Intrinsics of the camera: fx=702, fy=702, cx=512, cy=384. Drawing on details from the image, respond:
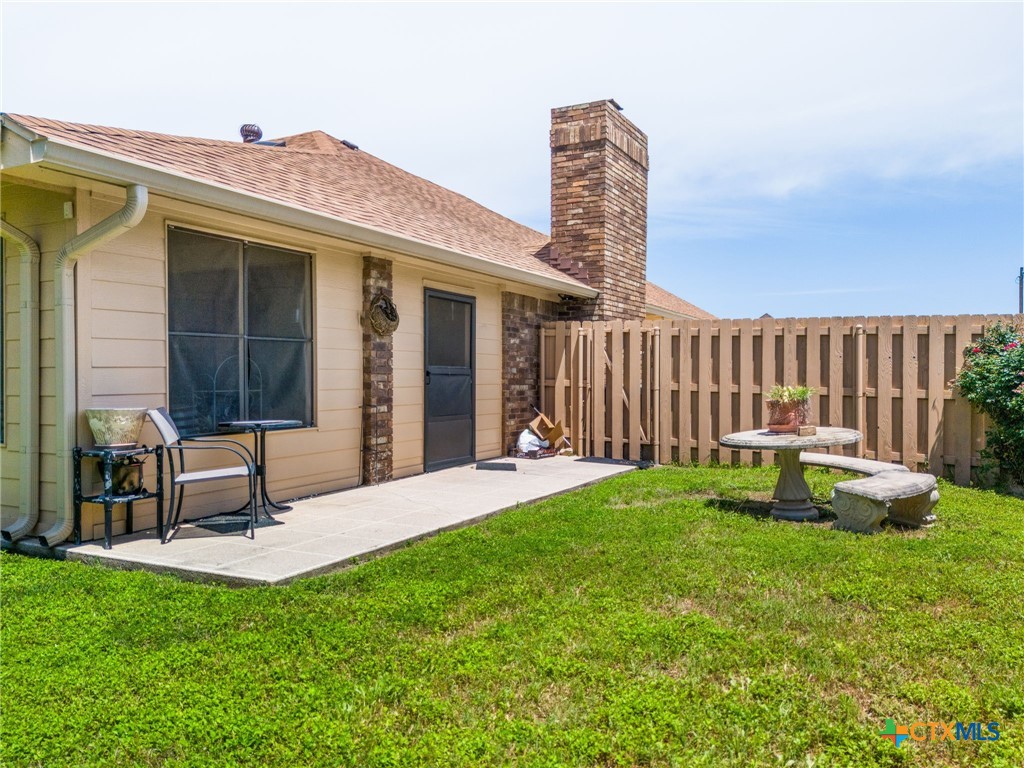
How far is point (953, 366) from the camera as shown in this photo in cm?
699

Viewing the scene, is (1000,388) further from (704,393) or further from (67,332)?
Answer: (67,332)

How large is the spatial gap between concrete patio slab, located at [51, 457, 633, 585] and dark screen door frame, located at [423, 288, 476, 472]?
0.54 m

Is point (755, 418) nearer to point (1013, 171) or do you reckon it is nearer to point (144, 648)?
point (1013, 171)

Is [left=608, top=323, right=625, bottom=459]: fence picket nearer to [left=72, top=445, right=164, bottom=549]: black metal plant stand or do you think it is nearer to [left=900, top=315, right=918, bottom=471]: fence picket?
[left=900, top=315, right=918, bottom=471]: fence picket

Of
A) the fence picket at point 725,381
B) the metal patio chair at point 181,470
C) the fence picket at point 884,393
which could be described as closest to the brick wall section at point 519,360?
the fence picket at point 725,381

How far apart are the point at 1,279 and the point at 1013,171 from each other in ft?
39.0

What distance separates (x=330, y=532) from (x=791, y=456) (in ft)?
12.0

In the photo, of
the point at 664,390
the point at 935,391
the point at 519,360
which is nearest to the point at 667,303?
the point at 519,360

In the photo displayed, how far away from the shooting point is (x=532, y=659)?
2.78 metres

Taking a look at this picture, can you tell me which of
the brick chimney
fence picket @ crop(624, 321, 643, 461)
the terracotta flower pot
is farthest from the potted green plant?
the brick chimney

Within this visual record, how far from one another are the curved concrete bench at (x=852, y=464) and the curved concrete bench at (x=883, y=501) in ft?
0.98

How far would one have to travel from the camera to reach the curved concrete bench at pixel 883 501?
4812 millimetres

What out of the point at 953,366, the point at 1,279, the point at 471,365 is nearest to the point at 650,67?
the point at 471,365

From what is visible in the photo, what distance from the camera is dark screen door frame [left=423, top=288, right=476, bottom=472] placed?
304 inches
